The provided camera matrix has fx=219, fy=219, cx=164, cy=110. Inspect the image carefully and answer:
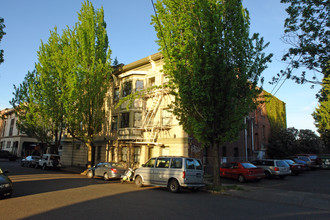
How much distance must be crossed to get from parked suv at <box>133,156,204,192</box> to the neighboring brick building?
5.83 metres

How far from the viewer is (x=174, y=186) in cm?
1098

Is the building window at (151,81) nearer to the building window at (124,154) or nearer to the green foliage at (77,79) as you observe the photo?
the green foliage at (77,79)

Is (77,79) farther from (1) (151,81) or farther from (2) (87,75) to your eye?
(1) (151,81)

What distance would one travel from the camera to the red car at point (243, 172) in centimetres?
1498

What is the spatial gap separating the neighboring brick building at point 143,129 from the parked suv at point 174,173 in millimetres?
5834

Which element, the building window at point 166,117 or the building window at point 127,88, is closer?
the building window at point 166,117

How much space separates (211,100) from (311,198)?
6508 millimetres

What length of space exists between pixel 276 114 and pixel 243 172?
84.7 ft

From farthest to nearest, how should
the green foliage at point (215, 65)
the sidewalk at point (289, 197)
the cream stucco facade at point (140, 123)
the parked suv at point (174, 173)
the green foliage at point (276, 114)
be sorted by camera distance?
the green foliage at point (276, 114), the cream stucco facade at point (140, 123), the green foliage at point (215, 65), the parked suv at point (174, 173), the sidewalk at point (289, 197)

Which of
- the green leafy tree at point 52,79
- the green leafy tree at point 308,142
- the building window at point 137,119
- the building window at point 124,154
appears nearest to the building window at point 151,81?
the building window at point 137,119

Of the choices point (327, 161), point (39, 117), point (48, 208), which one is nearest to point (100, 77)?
point (39, 117)

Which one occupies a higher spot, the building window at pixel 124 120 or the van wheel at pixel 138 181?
the building window at pixel 124 120

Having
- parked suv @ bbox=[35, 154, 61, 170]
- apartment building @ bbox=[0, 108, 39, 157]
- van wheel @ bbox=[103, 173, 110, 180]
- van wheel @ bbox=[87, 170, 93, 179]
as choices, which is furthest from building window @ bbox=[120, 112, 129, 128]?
apartment building @ bbox=[0, 108, 39, 157]

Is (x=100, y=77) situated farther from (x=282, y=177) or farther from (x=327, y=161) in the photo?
(x=327, y=161)
